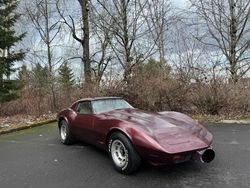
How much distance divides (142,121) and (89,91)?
8479mm

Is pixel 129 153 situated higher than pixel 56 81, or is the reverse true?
pixel 56 81

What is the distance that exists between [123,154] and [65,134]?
2.80 m

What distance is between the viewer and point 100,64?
27438 millimetres

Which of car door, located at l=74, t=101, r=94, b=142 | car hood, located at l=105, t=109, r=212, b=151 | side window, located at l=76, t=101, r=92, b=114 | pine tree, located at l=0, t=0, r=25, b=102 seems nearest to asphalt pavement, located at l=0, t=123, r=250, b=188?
car door, located at l=74, t=101, r=94, b=142

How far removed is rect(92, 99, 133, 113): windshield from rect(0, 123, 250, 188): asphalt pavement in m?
0.97

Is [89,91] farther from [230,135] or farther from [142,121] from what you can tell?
[142,121]

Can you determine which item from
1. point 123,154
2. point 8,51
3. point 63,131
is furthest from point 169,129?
point 8,51

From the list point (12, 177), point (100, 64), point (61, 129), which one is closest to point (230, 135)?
point (61, 129)

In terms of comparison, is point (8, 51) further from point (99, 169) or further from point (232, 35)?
point (232, 35)

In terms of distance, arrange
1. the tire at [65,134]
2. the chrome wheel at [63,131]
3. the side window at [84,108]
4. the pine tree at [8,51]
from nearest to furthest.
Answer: the side window at [84,108]
the tire at [65,134]
the chrome wheel at [63,131]
the pine tree at [8,51]

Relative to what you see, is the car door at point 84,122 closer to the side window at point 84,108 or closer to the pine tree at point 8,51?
the side window at point 84,108

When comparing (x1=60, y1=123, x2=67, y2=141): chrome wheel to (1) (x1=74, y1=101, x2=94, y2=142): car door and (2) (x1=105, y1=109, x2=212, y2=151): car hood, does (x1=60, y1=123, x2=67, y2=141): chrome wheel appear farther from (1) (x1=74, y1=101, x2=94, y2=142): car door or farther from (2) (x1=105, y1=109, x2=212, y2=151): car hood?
(2) (x1=105, y1=109, x2=212, y2=151): car hood

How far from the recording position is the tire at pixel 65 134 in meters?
7.60

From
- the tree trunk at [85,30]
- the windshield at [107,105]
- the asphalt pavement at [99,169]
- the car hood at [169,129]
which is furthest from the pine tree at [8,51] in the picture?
the car hood at [169,129]
